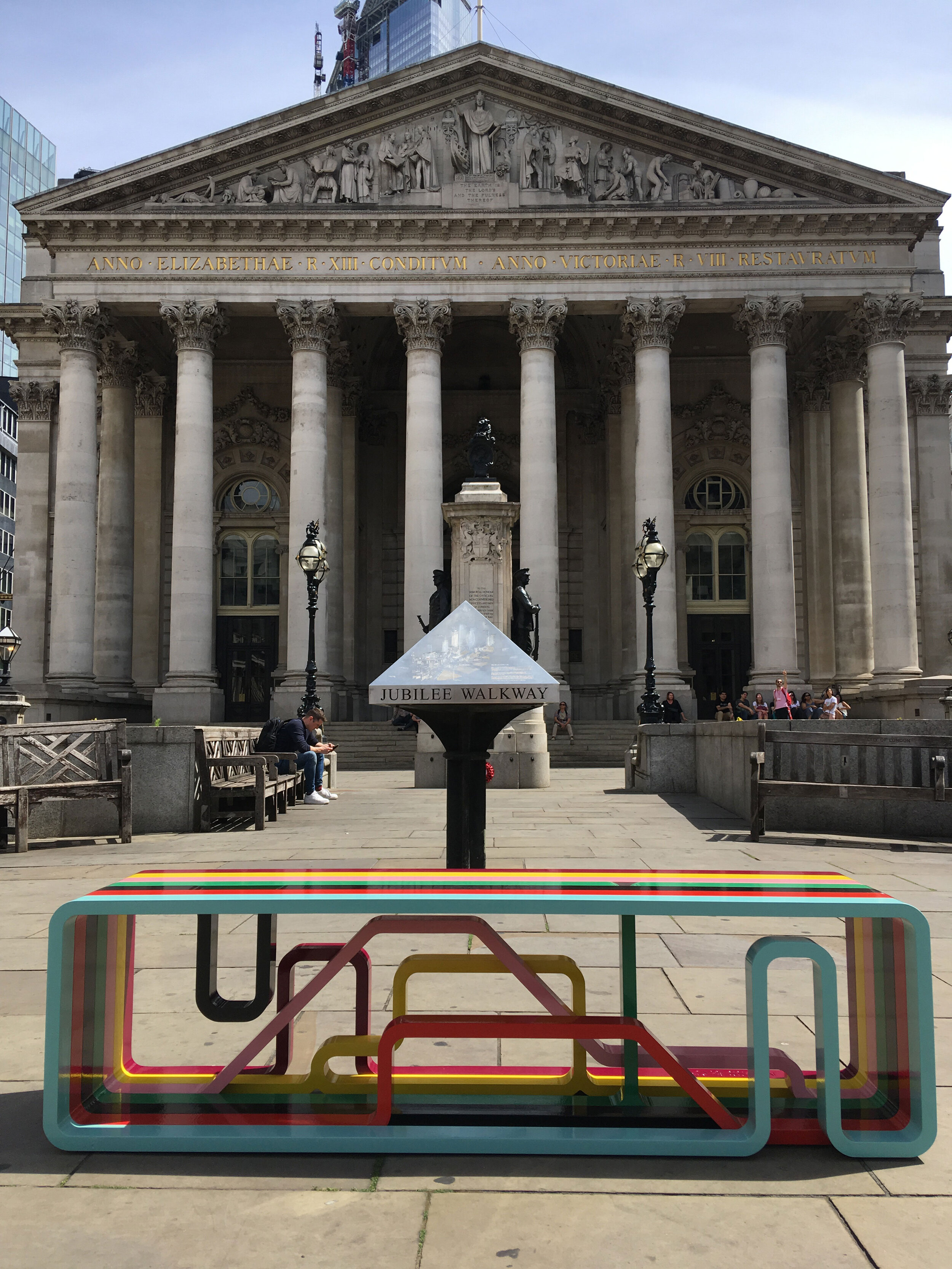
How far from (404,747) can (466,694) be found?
2507cm

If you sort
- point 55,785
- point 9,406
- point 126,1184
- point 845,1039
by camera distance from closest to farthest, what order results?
point 126,1184
point 845,1039
point 55,785
point 9,406

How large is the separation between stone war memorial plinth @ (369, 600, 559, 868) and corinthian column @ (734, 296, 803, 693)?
88.7 feet

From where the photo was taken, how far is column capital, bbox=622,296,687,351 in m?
34.2

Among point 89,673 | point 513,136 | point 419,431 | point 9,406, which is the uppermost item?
point 9,406

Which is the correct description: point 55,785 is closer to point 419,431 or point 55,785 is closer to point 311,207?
point 419,431

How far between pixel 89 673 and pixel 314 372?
12.0 metres

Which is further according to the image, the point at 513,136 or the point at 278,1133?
the point at 513,136

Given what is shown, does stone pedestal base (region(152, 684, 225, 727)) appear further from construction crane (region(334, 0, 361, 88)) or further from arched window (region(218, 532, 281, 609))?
construction crane (region(334, 0, 361, 88))

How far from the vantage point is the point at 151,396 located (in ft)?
133

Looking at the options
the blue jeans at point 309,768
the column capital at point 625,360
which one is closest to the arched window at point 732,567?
the column capital at point 625,360

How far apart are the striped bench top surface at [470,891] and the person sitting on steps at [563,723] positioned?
27.4m

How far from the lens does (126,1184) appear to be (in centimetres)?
345

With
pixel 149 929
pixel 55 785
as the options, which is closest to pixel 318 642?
pixel 55 785

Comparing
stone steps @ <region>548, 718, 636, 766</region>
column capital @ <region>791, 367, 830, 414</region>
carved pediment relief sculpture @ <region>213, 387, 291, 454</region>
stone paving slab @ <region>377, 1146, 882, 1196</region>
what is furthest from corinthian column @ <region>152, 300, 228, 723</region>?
stone paving slab @ <region>377, 1146, 882, 1196</region>
